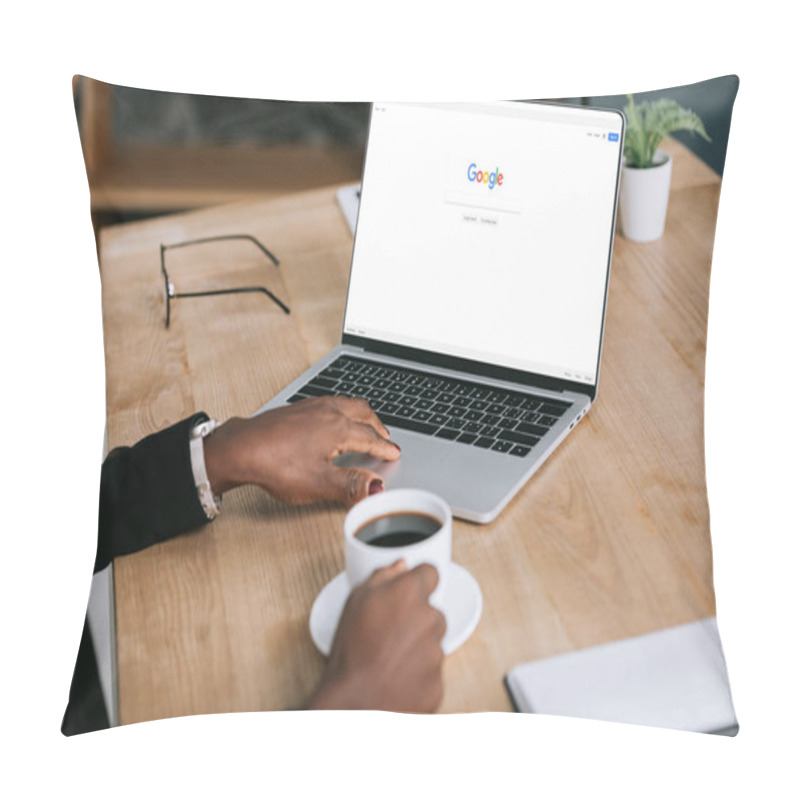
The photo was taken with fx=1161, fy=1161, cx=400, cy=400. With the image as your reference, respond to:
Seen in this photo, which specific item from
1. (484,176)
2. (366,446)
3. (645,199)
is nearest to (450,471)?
(366,446)

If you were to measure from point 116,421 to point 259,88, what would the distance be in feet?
1.42

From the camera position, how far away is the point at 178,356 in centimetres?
133

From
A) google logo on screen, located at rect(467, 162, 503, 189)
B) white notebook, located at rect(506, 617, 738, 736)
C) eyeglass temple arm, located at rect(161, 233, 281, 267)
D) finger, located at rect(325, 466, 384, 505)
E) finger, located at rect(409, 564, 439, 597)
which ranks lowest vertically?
white notebook, located at rect(506, 617, 738, 736)

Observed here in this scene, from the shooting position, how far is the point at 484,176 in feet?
3.91

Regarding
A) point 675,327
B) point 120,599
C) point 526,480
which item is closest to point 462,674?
point 526,480

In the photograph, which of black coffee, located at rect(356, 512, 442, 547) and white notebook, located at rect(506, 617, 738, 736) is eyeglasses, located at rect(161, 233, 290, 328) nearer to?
black coffee, located at rect(356, 512, 442, 547)

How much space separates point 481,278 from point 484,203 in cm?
8

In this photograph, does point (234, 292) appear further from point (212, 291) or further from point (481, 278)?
point (481, 278)

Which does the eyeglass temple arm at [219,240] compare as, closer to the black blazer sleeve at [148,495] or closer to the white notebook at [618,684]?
the black blazer sleeve at [148,495]

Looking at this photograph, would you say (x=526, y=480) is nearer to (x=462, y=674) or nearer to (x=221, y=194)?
(x=462, y=674)

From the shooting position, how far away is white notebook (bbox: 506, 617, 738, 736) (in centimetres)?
98

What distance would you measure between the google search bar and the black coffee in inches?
13.8

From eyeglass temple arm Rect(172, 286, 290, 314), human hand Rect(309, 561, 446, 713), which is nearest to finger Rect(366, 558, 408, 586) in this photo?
human hand Rect(309, 561, 446, 713)

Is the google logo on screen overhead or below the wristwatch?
overhead
